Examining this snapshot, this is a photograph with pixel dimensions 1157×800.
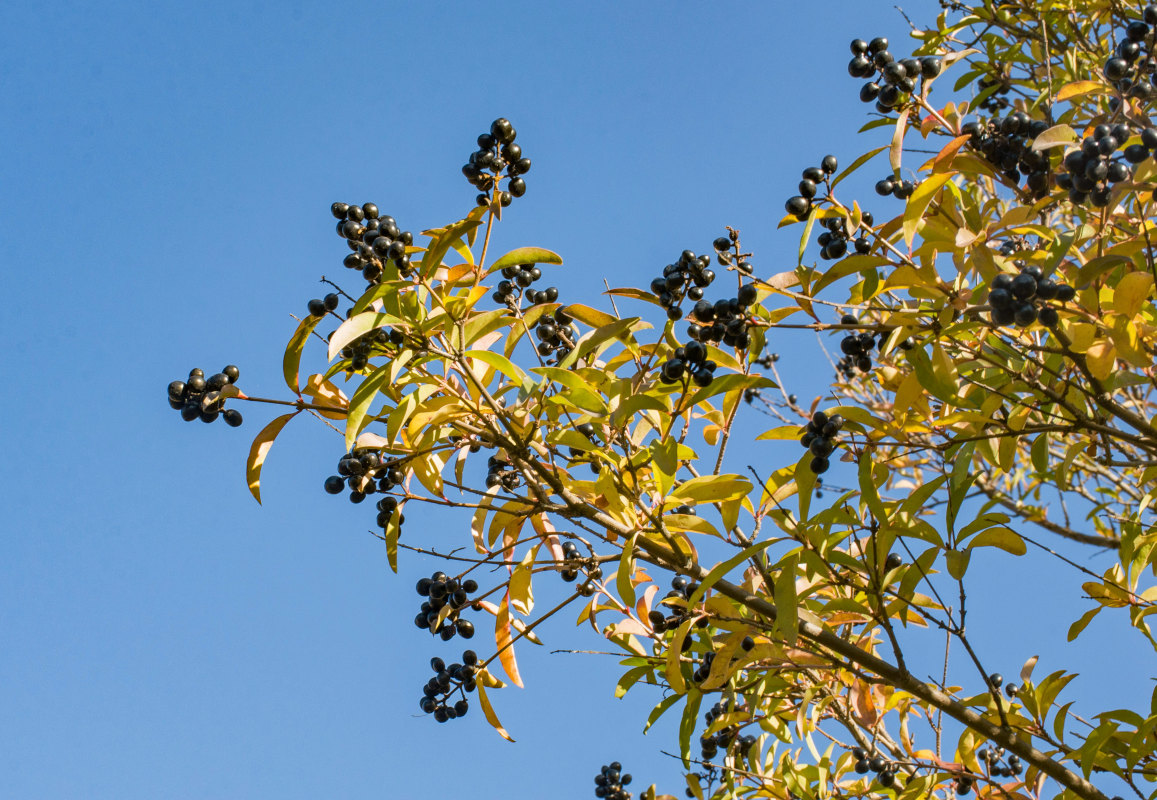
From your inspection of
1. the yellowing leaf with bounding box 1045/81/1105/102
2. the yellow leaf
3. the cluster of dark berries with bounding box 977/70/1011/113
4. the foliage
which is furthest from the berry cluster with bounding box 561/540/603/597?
the cluster of dark berries with bounding box 977/70/1011/113

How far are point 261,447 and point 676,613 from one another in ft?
4.29

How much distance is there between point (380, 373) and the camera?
6.63 ft

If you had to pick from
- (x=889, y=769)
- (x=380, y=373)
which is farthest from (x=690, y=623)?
(x=889, y=769)

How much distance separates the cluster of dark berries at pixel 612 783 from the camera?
196 inches

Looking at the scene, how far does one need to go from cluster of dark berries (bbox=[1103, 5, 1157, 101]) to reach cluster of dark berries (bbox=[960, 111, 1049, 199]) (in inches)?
8.0

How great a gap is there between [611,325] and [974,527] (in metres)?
1.07

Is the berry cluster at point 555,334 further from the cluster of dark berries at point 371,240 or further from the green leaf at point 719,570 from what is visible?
the green leaf at point 719,570

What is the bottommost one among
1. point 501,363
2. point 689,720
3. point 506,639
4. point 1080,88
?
point 689,720

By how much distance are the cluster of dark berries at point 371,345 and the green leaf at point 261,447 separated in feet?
0.83

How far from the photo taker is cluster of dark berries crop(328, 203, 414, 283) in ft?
6.79

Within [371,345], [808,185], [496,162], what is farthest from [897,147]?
[371,345]

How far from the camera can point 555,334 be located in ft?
8.27

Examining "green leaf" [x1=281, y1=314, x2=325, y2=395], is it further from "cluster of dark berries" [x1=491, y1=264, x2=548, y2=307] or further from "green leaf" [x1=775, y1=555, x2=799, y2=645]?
"green leaf" [x1=775, y1=555, x2=799, y2=645]

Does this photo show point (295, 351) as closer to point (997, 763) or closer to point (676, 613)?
point (676, 613)
